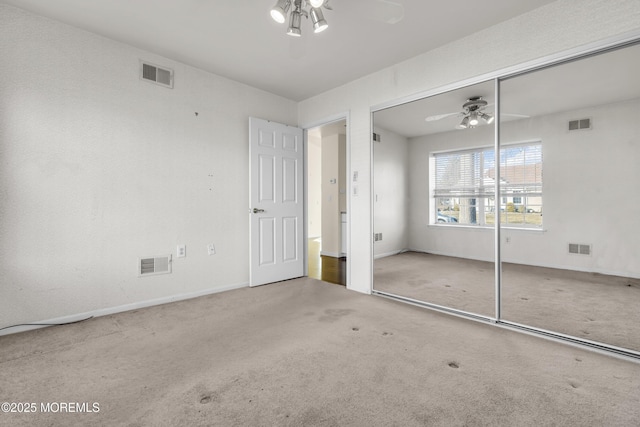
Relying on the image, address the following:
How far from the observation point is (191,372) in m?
1.89

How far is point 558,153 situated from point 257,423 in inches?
116

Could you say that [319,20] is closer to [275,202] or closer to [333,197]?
[275,202]

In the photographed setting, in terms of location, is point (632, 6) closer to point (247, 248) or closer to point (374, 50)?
point (374, 50)

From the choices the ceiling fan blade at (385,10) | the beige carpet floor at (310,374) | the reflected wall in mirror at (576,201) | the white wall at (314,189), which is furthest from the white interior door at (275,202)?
the white wall at (314,189)

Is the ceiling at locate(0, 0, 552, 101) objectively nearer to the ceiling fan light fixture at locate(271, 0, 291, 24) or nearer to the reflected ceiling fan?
the ceiling fan light fixture at locate(271, 0, 291, 24)

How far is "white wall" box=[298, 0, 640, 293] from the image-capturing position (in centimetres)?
215

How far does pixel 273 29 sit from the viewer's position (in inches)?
→ 105

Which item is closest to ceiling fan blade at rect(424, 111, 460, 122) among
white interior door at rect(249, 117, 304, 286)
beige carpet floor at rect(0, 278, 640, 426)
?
white interior door at rect(249, 117, 304, 286)

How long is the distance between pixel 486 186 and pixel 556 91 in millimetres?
921

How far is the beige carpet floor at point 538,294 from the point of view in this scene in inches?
85.7

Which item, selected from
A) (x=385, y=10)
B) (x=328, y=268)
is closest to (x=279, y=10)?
(x=385, y=10)

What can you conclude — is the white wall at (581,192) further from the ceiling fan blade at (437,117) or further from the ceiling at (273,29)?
the ceiling at (273,29)

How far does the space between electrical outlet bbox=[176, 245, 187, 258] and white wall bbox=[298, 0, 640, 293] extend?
200 centimetres

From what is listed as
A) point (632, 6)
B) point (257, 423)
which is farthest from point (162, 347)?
point (632, 6)
